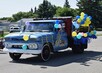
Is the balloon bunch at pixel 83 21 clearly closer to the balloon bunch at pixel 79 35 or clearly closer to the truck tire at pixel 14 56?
the balloon bunch at pixel 79 35

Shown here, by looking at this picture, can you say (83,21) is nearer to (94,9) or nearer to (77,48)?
(77,48)

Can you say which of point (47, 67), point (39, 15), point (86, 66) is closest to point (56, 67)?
point (47, 67)

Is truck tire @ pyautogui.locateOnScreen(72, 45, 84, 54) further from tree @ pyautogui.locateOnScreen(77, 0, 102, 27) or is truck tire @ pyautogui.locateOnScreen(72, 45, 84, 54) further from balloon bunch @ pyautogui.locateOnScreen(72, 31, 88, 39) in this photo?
tree @ pyautogui.locateOnScreen(77, 0, 102, 27)

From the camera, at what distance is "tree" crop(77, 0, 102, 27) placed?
85.2 m

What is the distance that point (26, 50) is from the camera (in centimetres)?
1339

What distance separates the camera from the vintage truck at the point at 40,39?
13.4 m

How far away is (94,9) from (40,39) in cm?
A: 7410

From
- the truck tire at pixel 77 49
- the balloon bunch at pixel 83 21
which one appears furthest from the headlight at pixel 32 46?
the balloon bunch at pixel 83 21

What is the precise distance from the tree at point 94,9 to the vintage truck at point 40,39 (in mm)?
68492

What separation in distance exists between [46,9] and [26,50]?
104531 millimetres

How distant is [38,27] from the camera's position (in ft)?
49.2

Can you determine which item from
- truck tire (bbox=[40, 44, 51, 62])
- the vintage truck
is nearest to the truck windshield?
the vintage truck

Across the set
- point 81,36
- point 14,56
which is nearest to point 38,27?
point 14,56

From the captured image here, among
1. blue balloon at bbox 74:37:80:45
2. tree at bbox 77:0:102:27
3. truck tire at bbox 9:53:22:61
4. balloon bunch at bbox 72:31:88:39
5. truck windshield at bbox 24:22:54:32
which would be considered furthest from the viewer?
tree at bbox 77:0:102:27
